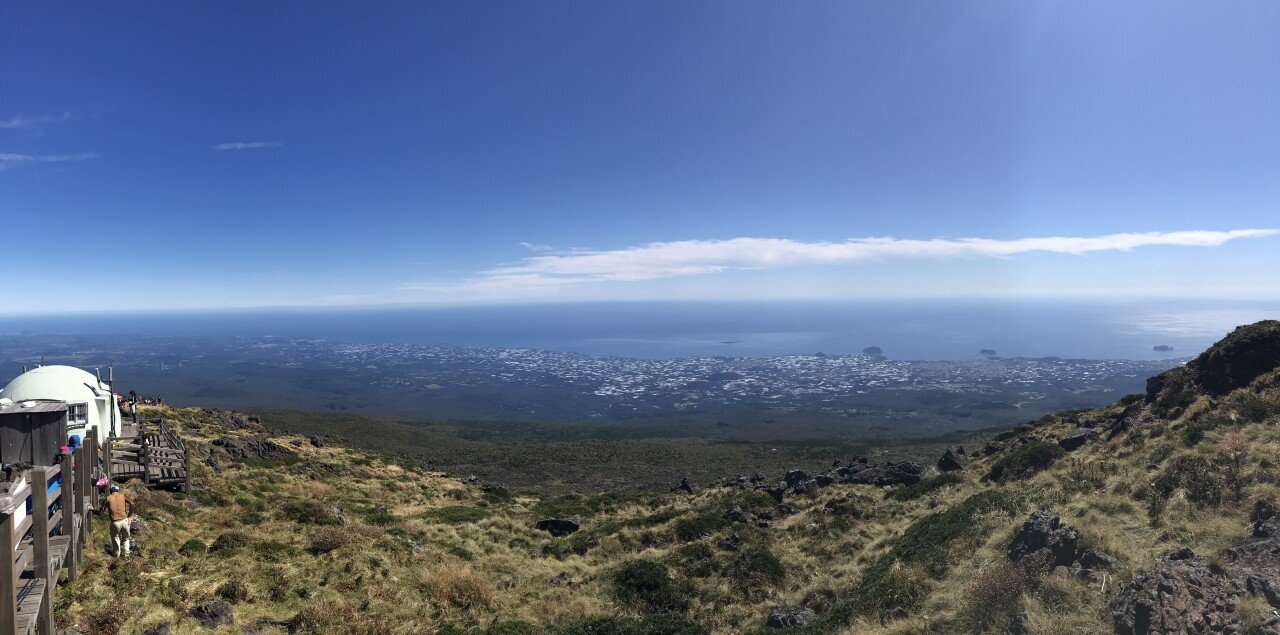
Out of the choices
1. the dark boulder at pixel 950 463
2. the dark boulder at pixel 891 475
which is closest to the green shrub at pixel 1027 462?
the dark boulder at pixel 950 463

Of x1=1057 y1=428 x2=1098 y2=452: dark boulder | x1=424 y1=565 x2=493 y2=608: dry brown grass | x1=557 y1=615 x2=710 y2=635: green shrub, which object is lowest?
x1=557 y1=615 x2=710 y2=635: green shrub

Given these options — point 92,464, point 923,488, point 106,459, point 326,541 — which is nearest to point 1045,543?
point 923,488

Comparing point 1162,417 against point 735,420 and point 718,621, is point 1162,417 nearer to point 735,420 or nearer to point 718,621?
point 718,621

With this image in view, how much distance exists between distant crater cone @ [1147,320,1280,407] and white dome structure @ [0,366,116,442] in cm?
4191

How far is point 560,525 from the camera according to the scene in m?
22.7

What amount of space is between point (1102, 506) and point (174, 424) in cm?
4365

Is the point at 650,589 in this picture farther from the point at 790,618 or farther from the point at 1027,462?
the point at 1027,462

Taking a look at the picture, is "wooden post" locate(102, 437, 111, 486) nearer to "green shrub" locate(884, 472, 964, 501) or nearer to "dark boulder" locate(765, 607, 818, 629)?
"dark boulder" locate(765, 607, 818, 629)

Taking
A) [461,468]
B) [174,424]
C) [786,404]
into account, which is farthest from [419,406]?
[174,424]

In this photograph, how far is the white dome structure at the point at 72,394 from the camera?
18688 mm

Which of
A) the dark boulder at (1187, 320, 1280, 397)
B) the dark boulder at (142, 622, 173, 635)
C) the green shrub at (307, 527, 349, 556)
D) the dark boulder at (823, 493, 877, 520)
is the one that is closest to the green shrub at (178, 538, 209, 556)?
the green shrub at (307, 527, 349, 556)

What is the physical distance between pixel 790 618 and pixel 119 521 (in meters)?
15.4

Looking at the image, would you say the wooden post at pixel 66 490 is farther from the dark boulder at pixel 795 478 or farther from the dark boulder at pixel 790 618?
the dark boulder at pixel 795 478

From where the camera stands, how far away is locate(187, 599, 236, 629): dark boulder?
9.74 m
